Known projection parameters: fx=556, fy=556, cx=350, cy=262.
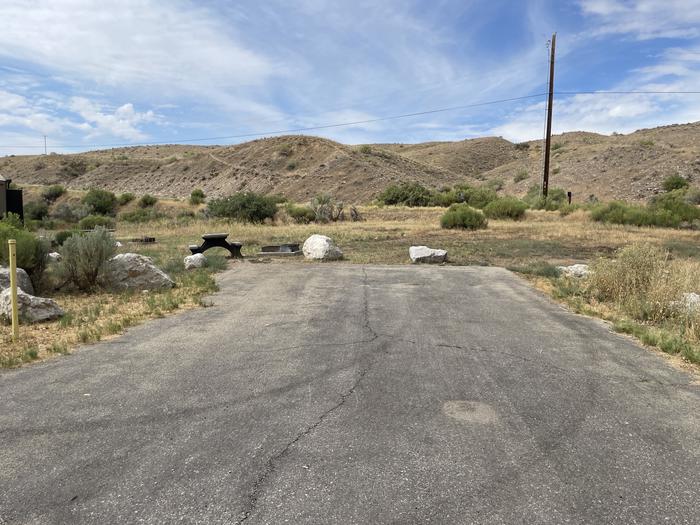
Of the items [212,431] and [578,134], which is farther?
[578,134]

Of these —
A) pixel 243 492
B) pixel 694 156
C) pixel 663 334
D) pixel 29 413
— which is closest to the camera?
pixel 243 492

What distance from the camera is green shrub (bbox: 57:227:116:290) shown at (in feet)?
37.3

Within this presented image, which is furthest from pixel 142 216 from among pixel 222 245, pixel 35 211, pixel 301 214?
pixel 222 245

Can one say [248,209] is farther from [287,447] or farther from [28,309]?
[287,447]

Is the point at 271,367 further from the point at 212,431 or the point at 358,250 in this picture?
the point at 358,250

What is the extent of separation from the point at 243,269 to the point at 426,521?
12.7 meters

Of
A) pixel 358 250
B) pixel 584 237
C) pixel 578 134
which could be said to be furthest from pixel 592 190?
pixel 578 134

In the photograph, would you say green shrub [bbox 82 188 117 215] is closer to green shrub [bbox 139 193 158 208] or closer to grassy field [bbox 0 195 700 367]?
green shrub [bbox 139 193 158 208]

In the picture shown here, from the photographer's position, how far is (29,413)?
482 cm

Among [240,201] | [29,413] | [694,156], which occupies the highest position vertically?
[694,156]

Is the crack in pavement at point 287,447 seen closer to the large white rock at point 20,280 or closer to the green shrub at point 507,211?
the large white rock at point 20,280

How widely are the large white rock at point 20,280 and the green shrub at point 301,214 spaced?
26628mm

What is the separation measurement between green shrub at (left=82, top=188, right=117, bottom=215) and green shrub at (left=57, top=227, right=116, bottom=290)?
42350 millimetres

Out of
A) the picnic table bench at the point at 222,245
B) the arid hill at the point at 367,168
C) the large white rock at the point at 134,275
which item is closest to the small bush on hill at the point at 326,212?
the picnic table bench at the point at 222,245
